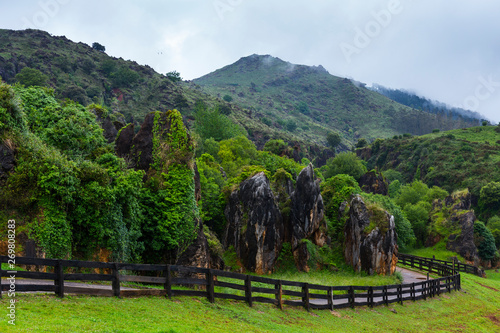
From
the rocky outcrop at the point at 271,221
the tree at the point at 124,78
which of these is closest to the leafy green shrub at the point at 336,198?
the rocky outcrop at the point at 271,221

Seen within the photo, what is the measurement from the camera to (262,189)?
4044 centimetres

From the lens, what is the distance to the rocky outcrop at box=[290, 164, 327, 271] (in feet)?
137

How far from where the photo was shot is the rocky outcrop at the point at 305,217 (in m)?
41.8

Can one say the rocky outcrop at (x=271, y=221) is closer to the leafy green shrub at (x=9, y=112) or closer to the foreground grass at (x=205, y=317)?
the foreground grass at (x=205, y=317)

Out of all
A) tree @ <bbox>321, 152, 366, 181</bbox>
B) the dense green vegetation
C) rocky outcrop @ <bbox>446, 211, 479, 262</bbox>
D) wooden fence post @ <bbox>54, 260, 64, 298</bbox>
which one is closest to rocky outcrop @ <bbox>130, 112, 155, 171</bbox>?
the dense green vegetation

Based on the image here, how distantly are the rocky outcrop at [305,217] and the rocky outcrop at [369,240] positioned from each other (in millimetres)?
3367

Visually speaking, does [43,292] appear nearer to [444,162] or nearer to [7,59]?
[7,59]

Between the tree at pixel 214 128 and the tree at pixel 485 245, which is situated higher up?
the tree at pixel 214 128

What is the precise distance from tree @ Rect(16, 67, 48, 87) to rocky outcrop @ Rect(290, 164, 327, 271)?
95.4m

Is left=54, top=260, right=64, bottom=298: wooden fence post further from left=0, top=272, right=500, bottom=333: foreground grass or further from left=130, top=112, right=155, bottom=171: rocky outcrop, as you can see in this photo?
left=130, top=112, right=155, bottom=171: rocky outcrop

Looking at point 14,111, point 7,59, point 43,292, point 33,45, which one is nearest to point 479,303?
point 43,292

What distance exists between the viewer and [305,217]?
43.0 metres

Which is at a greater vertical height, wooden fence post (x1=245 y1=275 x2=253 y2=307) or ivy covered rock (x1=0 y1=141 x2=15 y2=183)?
ivy covered rock (x1=0 y1=141 x2=15 y2=183)

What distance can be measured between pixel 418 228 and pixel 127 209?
68.7 meters
